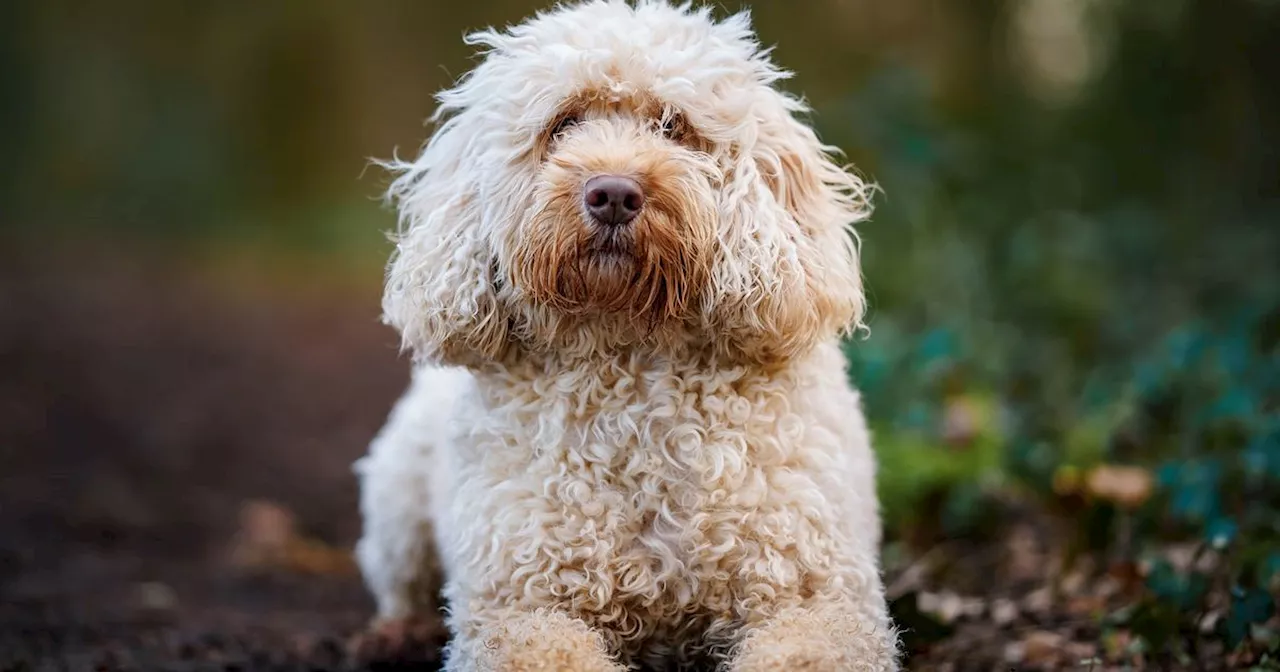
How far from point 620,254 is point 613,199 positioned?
4.8 inches

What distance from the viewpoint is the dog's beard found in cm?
282

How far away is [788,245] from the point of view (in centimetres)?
301

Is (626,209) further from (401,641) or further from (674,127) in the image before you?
(401,641)

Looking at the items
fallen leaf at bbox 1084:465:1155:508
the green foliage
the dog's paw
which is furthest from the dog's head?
fallen leaf at bbox 1084:465:1155:508

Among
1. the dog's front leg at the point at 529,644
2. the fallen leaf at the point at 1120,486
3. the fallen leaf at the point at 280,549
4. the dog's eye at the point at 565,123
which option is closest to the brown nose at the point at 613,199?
the dog's eye at the point at 565,123

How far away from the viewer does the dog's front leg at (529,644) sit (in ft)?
9.18

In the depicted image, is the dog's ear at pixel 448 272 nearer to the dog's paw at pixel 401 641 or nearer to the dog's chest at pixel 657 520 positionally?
the dog's chest at pixel 657 520

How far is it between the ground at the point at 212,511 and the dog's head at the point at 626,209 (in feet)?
1.93

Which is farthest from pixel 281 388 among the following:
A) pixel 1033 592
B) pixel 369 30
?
pixel 369 30

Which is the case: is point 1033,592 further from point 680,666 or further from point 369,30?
point 369,30

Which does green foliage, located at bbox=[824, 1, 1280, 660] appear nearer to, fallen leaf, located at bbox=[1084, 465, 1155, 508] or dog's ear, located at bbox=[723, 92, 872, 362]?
fallen leaf, located at bbox=[1084, 465, 1155, 508]

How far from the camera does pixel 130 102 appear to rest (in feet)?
55.0

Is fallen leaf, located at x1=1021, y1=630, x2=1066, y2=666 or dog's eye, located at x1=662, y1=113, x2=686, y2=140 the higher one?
dog's eye, located at x1=662, y1=113, x2=686, y2=140

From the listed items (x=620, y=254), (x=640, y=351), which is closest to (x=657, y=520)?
(x=640, y=351)
